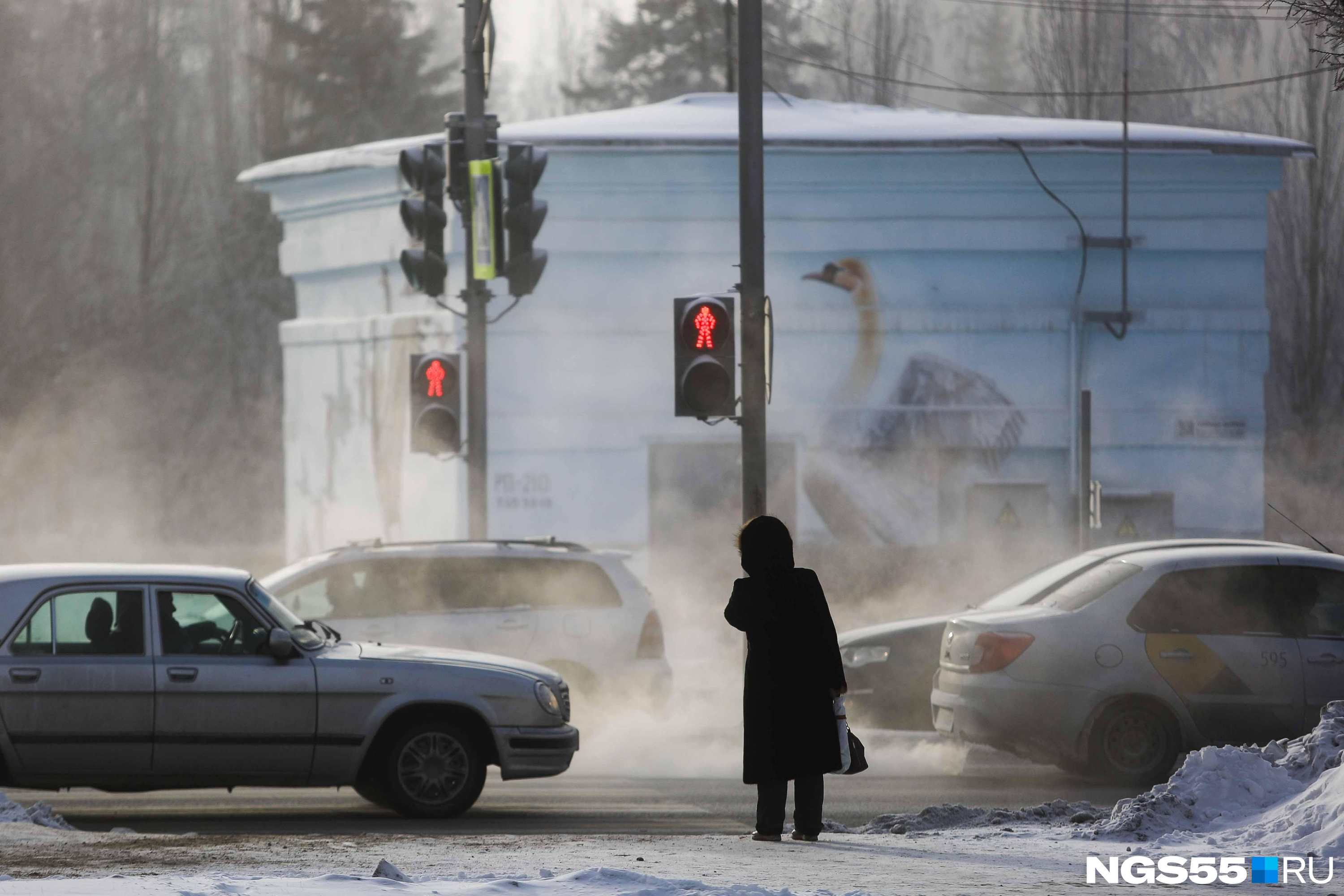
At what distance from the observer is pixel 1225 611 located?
36.1 ft

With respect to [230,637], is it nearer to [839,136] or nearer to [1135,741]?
[1135,741]

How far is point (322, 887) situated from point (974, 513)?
16330 mm

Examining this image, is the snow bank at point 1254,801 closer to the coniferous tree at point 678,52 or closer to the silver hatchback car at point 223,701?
the silver hatchback car at point 223,701

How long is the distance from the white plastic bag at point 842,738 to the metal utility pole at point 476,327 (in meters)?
6.53

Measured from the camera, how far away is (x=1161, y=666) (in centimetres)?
1085

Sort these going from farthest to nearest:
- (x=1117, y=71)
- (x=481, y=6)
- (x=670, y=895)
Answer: (x=1117, y=71)
(x=481, y=6)
(x=670, y=895)

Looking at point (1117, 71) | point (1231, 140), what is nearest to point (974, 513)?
point (1231, 140)

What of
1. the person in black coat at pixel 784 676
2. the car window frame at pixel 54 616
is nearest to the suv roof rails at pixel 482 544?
the car window frame at pixel 54 616

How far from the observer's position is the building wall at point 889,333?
21.4 metres

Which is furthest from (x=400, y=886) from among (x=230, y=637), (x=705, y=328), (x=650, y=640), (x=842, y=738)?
(x=650, y=640)

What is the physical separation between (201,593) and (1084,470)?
46.5 ft

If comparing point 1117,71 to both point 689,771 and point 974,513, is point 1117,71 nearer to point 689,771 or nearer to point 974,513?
point 974,513

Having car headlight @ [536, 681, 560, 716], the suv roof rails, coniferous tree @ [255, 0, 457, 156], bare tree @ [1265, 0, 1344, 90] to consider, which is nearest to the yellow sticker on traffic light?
the suv roof rails

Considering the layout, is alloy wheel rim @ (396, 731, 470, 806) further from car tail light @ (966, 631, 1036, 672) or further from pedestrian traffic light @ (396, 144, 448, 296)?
pedestrian traffic light @ (396, 144, 448, 296)
